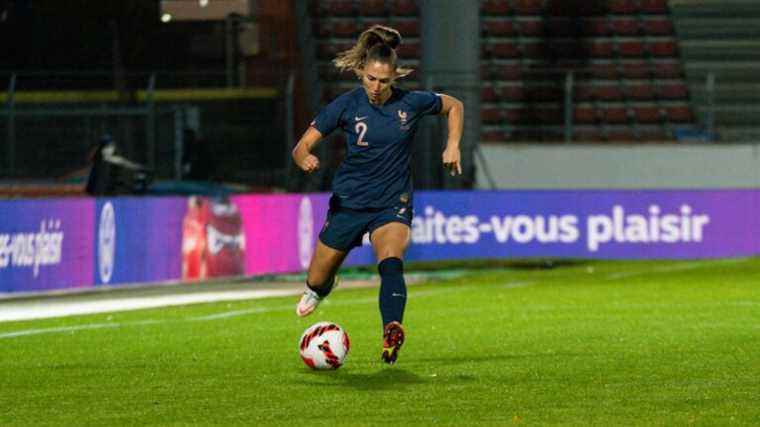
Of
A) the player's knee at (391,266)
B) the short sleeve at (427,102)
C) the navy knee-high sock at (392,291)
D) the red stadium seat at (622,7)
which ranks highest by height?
the short sleeve at (427,102)

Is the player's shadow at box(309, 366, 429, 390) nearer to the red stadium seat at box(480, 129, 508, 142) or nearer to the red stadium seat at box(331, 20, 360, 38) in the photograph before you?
the red stadium seat at box(480, 129, 508, 142)

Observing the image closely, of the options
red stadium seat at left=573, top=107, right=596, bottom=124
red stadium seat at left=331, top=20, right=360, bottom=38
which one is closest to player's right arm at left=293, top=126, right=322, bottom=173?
red stadium seat at left=573, top=107, right=596, bottom=124

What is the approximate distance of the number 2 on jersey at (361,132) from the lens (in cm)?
1159

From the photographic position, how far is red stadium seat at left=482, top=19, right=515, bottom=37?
3684 cm

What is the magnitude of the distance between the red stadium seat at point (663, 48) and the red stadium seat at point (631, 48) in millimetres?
264

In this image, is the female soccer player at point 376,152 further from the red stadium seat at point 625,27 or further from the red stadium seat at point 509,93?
the red stadium seat at point 625,27

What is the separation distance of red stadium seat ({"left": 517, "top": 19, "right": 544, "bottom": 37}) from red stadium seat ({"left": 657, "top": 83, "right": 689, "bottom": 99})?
9.63 ft

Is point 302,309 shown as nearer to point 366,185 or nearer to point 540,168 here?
point 366,185

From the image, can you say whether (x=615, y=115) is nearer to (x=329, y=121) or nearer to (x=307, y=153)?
(x=329, y=121)

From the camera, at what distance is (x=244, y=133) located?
2777cm

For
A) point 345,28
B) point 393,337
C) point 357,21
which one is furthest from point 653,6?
point 393,337

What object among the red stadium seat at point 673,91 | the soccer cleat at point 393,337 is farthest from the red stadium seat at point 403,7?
the soccer cleat at point 393,337

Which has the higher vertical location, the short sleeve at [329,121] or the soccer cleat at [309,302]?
the short sleeve at [329,121]

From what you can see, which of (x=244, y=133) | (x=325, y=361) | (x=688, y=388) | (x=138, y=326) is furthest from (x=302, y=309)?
(x=244, y=133)
